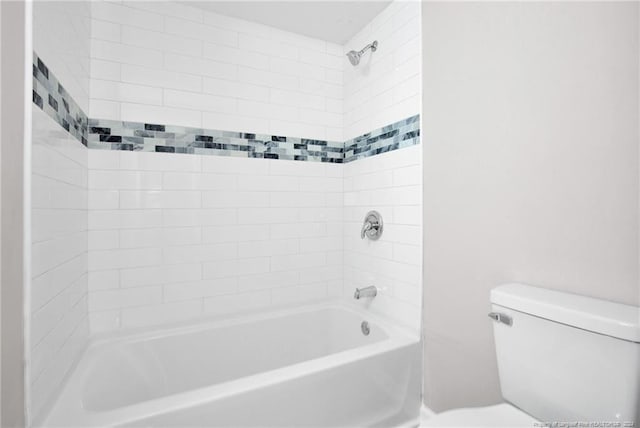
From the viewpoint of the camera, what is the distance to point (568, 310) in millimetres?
858

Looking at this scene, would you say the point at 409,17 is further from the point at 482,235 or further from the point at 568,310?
the point at 568,310

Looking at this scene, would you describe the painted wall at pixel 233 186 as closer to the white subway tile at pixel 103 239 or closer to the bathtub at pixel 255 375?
the white subway tile at pixel 103 239

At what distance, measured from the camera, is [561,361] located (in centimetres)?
88

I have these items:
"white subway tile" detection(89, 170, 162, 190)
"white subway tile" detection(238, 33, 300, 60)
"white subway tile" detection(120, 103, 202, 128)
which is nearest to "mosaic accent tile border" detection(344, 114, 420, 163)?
"white subway tile" detection(238, 33, 300, 60)

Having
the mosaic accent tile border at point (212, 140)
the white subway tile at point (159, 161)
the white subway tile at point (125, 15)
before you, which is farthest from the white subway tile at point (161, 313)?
the white subway tile at point (125, 15)

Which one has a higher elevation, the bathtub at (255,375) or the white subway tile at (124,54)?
the white subway tile at (124,54)

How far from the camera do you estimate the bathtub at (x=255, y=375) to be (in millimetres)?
1066

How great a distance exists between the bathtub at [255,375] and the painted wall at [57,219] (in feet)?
0.52

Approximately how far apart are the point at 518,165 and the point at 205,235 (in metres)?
1.67

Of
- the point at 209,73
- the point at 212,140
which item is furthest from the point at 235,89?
the point at 212,140

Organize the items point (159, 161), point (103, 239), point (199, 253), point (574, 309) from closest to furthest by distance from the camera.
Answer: point (574, 309), point (103, 239), point (159, 161), point (199, 253)

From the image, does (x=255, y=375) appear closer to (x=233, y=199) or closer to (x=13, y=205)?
(x=13, y=205)

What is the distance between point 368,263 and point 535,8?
1518 millimetres

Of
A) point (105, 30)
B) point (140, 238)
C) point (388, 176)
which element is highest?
point (105, 30)
